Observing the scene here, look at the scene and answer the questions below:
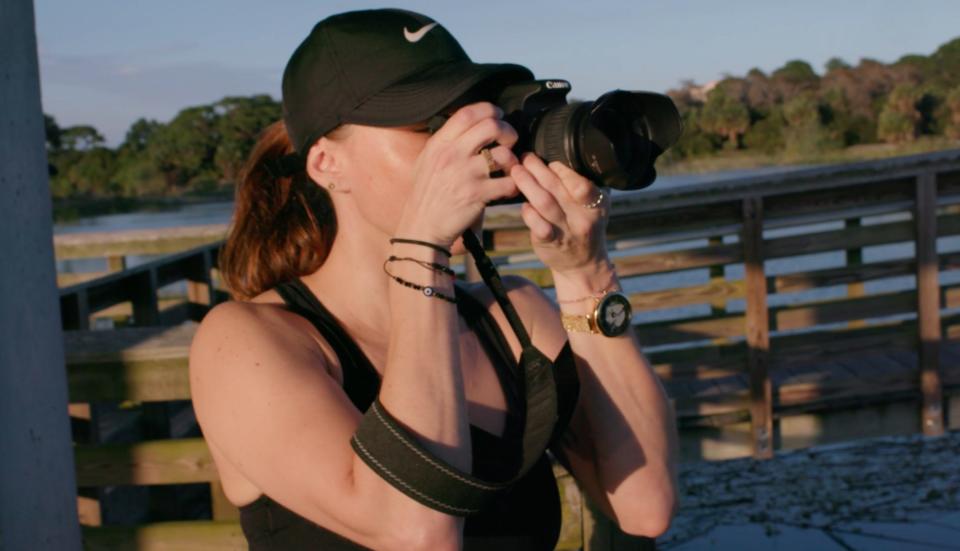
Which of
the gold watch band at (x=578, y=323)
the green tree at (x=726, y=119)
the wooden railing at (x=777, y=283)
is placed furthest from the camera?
the green tree at (x=726, y=119)

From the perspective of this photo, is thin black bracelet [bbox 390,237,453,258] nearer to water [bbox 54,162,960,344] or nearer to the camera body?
the camera body

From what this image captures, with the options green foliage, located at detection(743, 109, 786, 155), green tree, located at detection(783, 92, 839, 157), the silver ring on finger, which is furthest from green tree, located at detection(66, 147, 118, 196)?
the silver ring on finger

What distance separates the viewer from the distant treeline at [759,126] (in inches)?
314

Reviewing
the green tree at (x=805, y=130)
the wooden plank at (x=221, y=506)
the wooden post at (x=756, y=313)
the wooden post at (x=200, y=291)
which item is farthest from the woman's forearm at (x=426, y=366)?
the green tree at (x=805, y=130)

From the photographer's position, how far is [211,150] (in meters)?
5.21

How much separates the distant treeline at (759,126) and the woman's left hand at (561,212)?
→ 214 inches

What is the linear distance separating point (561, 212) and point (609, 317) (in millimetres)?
199

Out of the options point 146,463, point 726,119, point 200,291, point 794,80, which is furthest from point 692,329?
point 794,80

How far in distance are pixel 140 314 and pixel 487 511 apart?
2.56 m

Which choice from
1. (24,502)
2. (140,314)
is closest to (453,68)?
(24,502)

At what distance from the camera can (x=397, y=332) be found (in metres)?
1.15

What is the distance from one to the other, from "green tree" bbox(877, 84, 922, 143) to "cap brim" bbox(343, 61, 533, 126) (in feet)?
29.5

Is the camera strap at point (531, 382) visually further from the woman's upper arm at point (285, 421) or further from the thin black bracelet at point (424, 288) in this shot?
the woman's upper arm at point (285, 421)

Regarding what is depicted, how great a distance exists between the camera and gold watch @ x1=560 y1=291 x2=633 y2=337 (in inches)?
54.5
